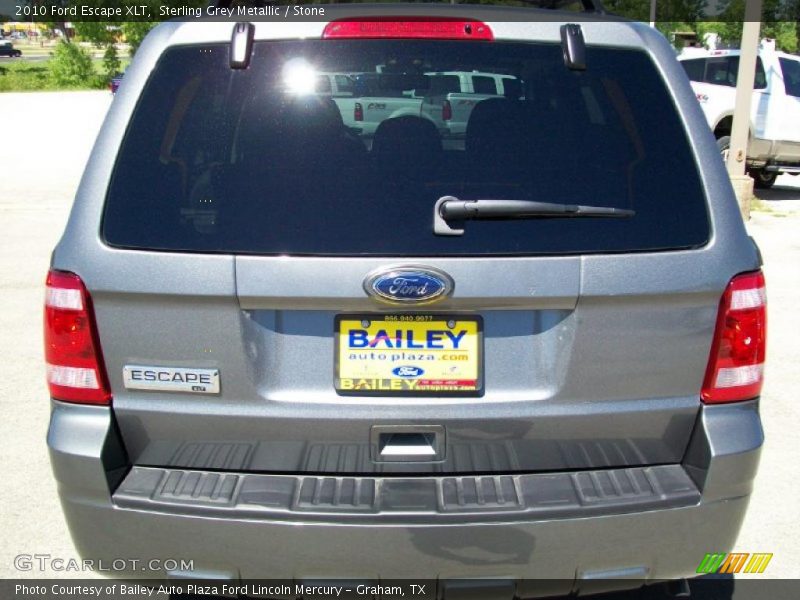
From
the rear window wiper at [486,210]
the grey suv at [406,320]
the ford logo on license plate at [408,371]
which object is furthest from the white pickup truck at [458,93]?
the ford logo on license plate at [408,371]

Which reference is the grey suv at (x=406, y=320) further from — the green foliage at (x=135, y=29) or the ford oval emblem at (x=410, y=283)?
the green foliage at (x=135, y=29)

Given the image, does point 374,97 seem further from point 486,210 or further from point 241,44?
point 486,210

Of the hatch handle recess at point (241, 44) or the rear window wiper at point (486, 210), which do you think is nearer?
the rear window wiper at point (486, 210)

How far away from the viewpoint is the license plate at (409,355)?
2.42 m

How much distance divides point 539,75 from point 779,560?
7.41 feet

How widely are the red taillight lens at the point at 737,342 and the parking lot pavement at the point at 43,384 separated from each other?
18.1 inches

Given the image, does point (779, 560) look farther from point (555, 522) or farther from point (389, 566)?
point (389, 566)

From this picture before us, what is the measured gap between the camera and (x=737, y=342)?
256 cm

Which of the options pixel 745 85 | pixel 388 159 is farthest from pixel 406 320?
pixel 745 85

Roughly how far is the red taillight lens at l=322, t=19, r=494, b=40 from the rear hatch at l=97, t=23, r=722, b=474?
0.03 meters

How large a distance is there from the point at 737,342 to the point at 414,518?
1.03 m

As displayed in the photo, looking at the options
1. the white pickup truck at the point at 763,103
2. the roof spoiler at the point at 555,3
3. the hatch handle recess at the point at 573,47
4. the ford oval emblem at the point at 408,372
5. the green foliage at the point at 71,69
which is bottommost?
the green foliage at the point at 71,69

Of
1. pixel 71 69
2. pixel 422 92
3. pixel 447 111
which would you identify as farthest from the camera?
pixel 71 69

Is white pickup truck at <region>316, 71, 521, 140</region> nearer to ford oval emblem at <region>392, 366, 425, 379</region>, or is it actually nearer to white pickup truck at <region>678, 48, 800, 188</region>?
ford oval emblem at <region>392, 366, 425, 379</region>
